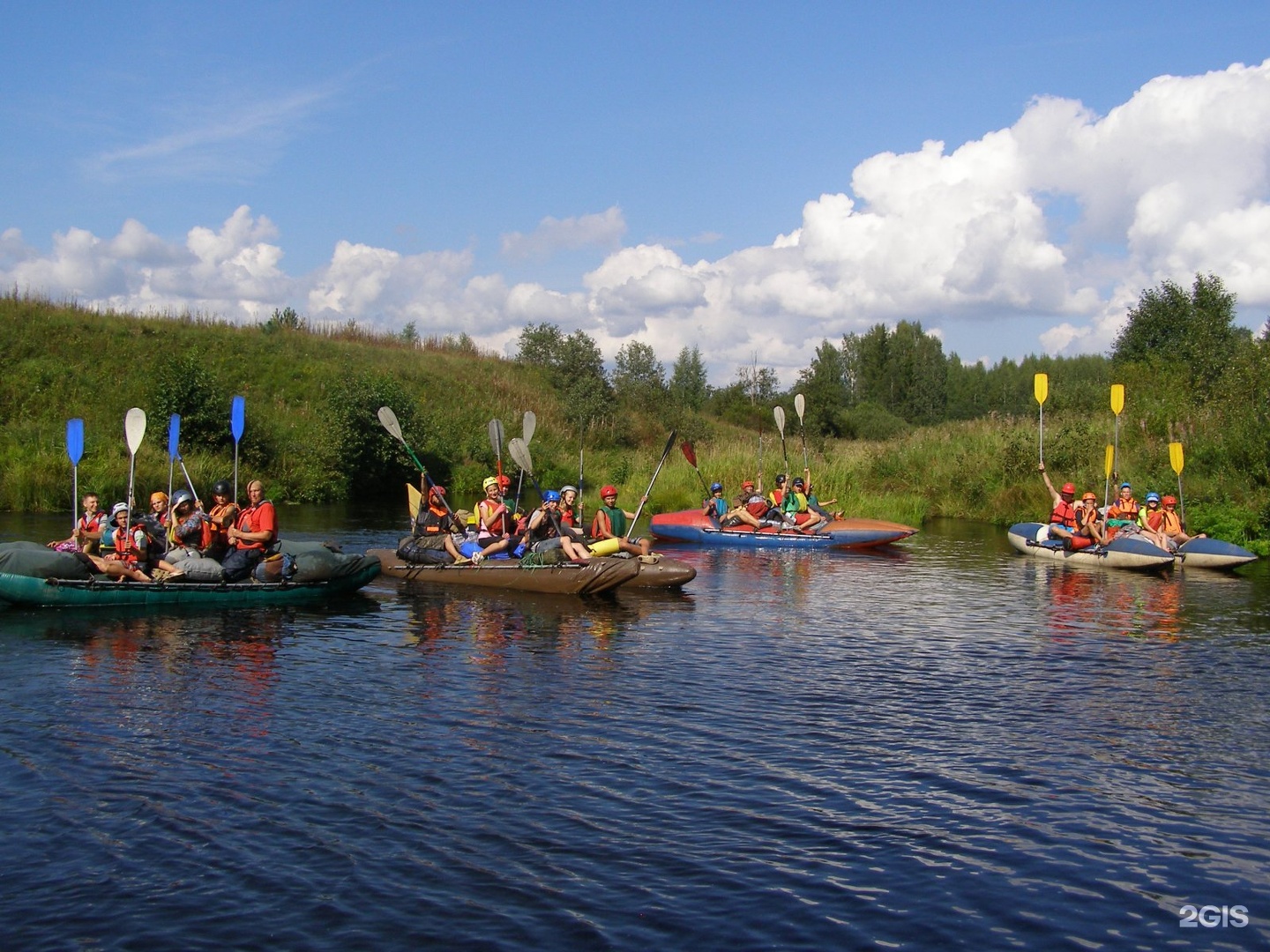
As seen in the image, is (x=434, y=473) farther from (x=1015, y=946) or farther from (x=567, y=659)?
(x=1015, y=946)

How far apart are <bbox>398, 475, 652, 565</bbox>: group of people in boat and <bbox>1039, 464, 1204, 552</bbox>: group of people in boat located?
296 inches

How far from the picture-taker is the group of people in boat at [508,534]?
1409cm

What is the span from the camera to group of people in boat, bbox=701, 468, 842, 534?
809 inches

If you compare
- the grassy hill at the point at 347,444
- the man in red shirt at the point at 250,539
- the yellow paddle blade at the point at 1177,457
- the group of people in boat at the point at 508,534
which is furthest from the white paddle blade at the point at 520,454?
the yellow paddle blade at the point at 1177,457

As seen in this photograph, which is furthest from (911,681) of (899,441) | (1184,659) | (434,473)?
(434,473)

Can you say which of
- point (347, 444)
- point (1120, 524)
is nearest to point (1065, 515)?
point (1120, 524)

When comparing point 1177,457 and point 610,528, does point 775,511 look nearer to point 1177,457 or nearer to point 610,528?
point 610,528

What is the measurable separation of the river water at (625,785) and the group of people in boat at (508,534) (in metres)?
1.94

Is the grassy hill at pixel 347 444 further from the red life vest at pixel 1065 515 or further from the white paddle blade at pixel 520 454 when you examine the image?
the white paddle blade at pixel 520 454

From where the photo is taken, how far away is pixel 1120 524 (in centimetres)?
1831

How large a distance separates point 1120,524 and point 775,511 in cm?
567

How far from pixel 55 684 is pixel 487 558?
20.3ft

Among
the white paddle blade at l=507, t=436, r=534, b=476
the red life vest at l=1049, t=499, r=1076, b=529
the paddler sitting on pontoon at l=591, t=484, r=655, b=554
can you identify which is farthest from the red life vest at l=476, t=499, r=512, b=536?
the red life vest at l=1049, t=499, r=1076, b=529

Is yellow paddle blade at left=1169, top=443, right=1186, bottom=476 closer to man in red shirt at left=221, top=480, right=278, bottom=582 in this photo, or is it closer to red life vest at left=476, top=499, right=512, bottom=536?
red life vest at left=476, top=499, right=512, bottom=536
